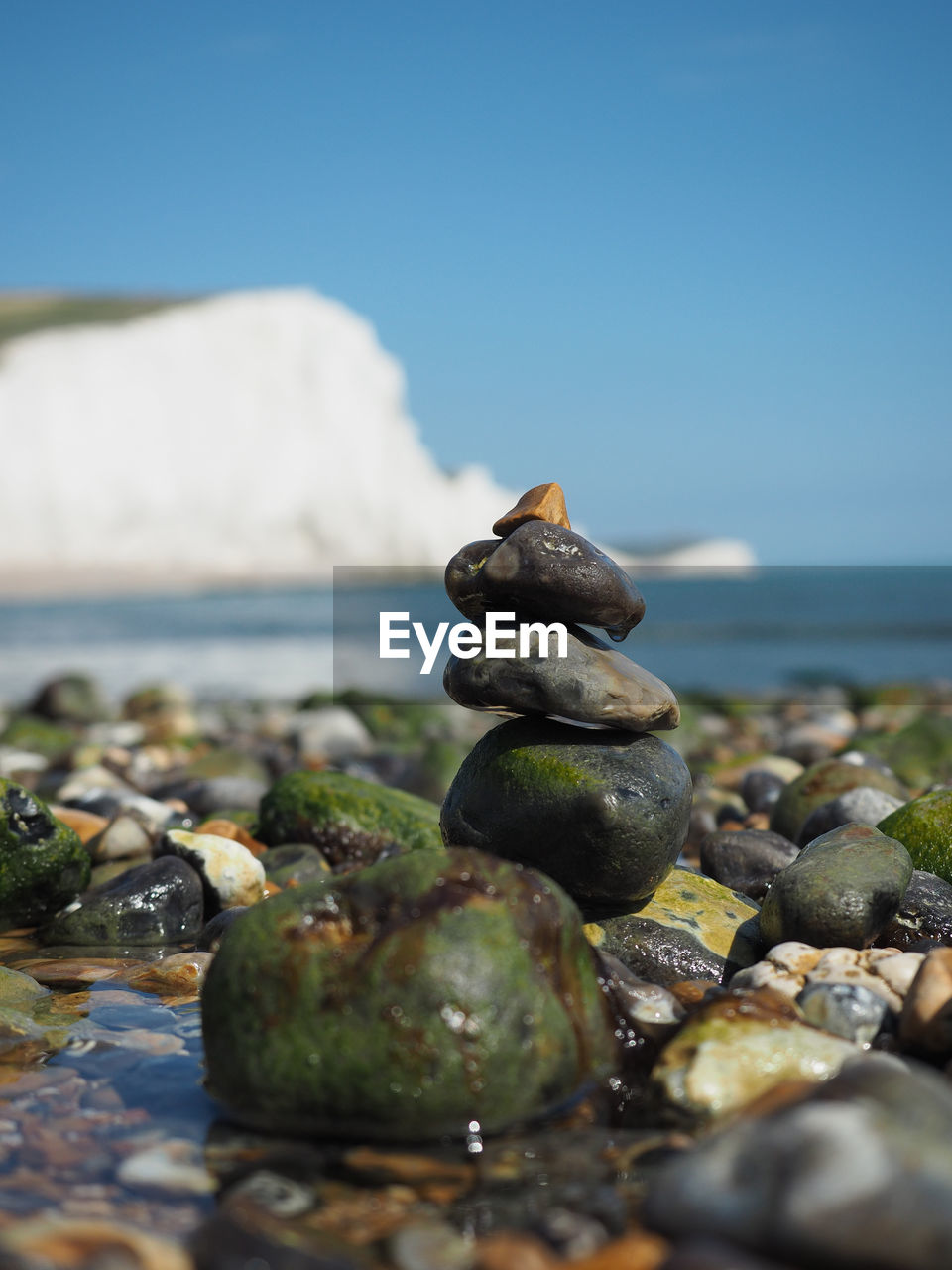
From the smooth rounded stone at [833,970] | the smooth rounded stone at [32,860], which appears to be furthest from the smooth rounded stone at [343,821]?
the smooth rounded stone at [833,970]

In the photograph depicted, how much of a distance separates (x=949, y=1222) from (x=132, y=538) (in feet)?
192

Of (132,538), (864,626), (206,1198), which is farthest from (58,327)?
(206,1198)

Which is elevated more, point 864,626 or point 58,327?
point 58,327

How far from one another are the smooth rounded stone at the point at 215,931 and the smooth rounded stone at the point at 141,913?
256mm

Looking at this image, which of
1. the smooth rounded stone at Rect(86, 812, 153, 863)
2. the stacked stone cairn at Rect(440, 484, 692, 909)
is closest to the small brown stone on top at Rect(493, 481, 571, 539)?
the stacked stone cairn at Rect(440, 484, 692, 909)

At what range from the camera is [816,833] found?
621 centimetres

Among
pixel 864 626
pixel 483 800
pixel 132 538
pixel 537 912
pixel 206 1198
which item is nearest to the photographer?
pixel 206 1198

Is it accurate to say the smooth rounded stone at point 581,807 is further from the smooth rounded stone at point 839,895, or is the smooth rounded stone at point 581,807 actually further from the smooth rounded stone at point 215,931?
the smooth rounded stone at point 215,931

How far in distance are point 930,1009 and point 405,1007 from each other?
159 centimetres

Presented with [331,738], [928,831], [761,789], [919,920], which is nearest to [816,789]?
[761,789]

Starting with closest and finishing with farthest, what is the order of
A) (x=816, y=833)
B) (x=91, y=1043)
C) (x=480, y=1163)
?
(x=480, y=1163) → (x=91, y=1043) → (x=816, y=833)

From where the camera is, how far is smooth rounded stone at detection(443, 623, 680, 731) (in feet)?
14.6

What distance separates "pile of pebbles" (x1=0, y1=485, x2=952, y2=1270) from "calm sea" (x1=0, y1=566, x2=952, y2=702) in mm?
18203

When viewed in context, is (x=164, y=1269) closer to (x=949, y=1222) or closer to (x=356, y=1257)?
(x=356, y=1257)
